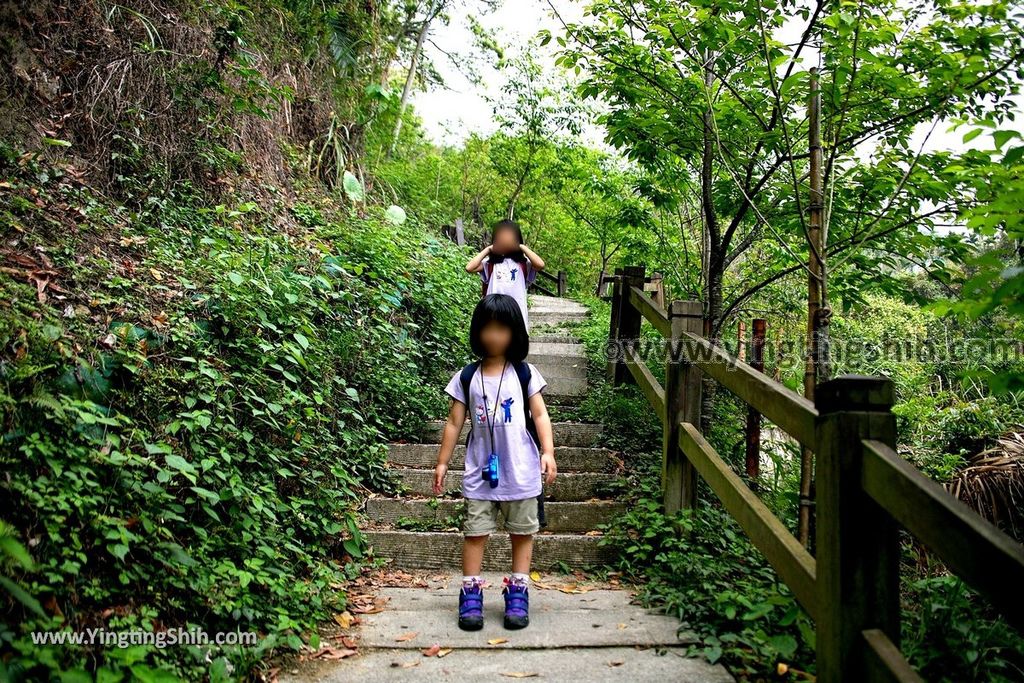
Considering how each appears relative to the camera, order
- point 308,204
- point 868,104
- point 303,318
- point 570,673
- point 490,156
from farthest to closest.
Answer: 1. point 490,156
2. point 308,204
3. point 303,318
4. point 868,104
5. point 570,673

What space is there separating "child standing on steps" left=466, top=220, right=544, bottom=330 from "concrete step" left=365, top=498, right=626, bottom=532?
1.63 metres

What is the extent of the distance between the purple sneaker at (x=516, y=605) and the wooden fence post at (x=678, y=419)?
117 cm

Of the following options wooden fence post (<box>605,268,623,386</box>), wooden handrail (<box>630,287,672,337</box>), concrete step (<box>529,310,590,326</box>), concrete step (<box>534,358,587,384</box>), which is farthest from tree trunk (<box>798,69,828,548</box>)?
concrete step (<box>529,310,590,326</box>)

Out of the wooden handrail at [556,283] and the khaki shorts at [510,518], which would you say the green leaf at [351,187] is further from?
the wooden handrail at [556,283]

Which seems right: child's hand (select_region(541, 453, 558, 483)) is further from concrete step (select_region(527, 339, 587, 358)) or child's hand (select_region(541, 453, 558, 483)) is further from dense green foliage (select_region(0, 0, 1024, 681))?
concrete step (select_region(527, 339, 587, 358))

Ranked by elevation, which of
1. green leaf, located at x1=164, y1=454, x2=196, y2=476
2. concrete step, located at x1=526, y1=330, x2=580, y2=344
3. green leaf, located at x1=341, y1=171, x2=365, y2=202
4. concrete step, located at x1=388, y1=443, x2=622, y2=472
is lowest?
concrete step, located at x1=388, y1=443, x2=622, y2=472

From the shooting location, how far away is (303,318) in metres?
4.29

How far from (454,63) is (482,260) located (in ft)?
48.2

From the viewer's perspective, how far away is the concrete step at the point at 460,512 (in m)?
4.39

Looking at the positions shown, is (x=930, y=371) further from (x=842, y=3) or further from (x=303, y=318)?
(x=303, y=318)

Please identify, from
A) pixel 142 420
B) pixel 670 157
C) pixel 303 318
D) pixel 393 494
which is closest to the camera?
pixel 142 420

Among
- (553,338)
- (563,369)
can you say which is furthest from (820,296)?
(553,338)

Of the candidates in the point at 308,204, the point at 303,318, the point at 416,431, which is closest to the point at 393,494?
the point at 416,431

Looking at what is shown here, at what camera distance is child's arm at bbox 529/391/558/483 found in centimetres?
320
